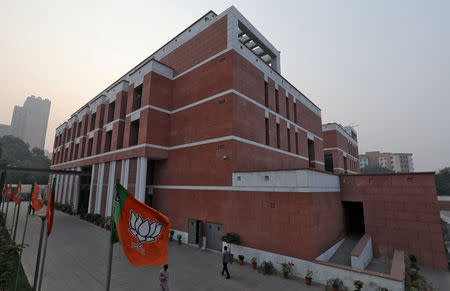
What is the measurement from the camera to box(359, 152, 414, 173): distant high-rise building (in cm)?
14012

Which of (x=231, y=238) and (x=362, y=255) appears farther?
(x=231, y=238)

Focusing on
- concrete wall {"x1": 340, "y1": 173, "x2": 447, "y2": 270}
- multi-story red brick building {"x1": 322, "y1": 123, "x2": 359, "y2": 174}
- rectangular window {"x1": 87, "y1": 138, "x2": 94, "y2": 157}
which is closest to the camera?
concrete wall {"x1": 340, "y1": 173, "x2": 447, "y2": 270}

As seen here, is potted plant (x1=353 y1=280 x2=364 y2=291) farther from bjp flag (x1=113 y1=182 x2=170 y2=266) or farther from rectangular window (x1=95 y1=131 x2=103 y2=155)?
rectangular window (x1=95 y1=131 x2=103 y2=155)

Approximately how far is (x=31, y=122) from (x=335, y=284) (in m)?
228

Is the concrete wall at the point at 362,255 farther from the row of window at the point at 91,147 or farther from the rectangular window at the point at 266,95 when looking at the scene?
the row of window at the point at 91,147

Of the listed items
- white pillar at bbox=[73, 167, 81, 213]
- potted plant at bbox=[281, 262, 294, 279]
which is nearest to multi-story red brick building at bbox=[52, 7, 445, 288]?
potted plant at bbox=[281, 262, 294, 279]

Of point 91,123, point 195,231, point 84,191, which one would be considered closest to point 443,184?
point 195,231

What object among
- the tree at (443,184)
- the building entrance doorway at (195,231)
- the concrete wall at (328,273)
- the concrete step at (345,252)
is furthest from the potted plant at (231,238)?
the tree at (443,184)

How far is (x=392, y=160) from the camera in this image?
143m

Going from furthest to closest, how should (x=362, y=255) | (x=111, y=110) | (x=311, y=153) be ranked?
1. (x=311, y=153)
2. (x=111, y=110)
3. (x=362, y=255)

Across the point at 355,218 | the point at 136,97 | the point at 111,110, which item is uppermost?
the point at 136,97

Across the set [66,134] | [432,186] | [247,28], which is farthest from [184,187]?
[66,134]

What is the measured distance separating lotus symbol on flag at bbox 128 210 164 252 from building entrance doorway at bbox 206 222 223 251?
42.1 feet

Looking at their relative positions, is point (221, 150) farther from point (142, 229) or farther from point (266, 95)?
point (142, 229)
